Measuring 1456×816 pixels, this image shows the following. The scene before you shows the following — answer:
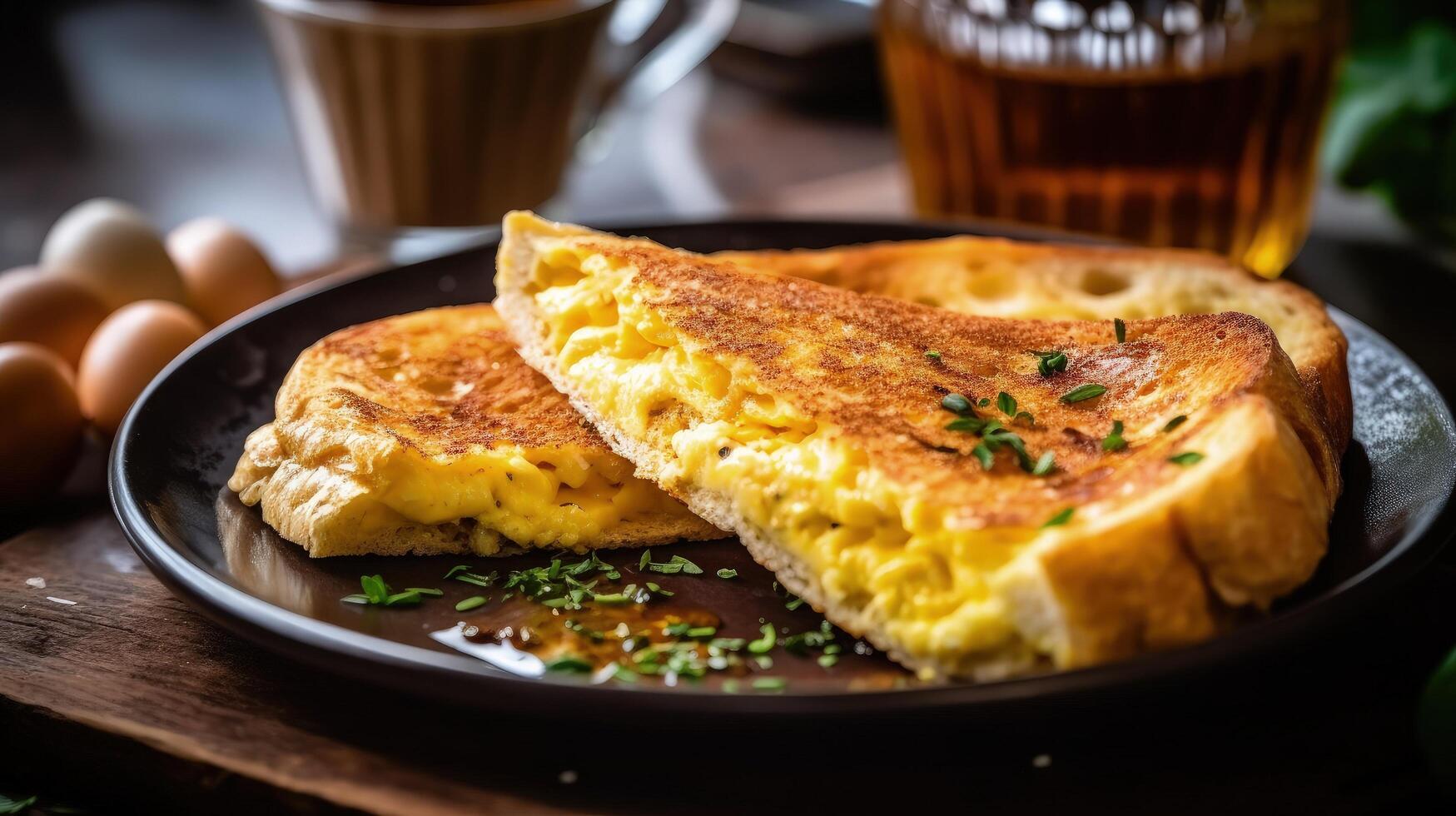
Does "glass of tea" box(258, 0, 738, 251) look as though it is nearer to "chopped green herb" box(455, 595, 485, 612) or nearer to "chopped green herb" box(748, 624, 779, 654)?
"chopped green herb" box(455, 595, 485, 612)

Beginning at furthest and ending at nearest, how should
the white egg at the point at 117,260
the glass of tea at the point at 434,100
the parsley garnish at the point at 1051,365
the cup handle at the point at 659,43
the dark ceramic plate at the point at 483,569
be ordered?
the cup handle at the point at 659,43 < the glass of tea at the point at 434,100 < the white egg at the point at 117,260 < the parsley garnish at the point at 1051,365 < the dark ceramic plate at the point at 483,569

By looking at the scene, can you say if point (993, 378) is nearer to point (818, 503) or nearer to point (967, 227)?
point (818, 503)

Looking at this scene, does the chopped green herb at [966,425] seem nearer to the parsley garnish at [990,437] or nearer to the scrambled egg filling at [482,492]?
the parsley garnish at [990,437]

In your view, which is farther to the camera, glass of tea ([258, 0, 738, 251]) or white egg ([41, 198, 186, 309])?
glass of tea ([258, 0, 738, 251])

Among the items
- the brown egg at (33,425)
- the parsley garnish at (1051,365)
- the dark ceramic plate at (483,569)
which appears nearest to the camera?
the dark ceramic plate at (483,569)

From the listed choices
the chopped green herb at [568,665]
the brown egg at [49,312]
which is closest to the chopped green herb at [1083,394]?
the chopped green herb at [568,665]

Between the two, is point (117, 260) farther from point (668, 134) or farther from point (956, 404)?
point (668, 134)

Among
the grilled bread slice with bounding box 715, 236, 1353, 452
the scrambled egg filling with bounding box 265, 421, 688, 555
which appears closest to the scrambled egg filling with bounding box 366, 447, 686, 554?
the scrambled egg filling with bounding box 265, 421, 688, 555
